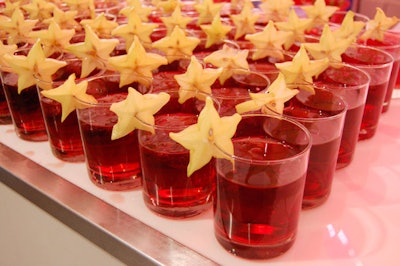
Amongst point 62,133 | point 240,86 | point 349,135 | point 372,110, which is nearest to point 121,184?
point 62,133

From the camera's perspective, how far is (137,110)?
0.72 m

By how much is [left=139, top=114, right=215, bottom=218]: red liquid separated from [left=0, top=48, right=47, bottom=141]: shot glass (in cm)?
35

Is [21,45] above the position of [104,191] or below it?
above

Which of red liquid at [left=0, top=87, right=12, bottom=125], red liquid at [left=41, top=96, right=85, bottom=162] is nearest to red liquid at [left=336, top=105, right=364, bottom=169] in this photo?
red liquid at [left=41, top=96, right=85, bottom=162]

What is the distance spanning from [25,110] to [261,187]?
0.59 meters

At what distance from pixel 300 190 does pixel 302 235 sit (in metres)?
0.10

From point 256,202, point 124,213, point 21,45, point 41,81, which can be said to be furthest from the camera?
point 21,45

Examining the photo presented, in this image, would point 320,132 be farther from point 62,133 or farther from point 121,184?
point 62,133

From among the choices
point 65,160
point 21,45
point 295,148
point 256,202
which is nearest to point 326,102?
point 295,148

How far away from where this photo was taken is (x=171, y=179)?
74 centimetres

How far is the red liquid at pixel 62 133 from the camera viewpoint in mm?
911

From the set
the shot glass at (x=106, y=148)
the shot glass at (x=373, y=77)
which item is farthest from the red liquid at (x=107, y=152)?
the shot glass at (x=373, y=77)

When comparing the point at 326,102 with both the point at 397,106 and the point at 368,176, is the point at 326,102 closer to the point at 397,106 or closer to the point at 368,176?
the point at 368,176

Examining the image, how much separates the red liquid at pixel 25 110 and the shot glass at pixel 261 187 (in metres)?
0.50
